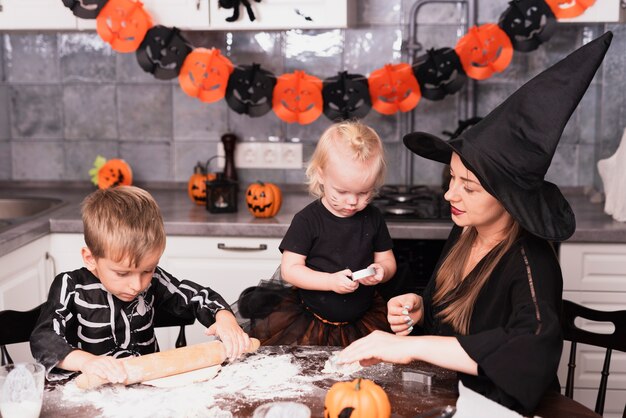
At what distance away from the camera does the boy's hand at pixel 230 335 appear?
5.68 ft

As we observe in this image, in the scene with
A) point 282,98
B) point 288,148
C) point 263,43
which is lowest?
point 288,148

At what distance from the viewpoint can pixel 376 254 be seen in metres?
2.26

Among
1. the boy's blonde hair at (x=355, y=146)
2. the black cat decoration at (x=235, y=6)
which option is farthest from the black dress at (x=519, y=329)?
the black cat decoration at (x=235, y=6)

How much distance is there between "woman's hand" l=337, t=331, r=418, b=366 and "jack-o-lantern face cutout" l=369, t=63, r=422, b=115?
157 centimetres

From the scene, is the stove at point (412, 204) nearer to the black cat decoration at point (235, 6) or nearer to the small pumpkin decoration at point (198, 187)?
the small pumpkin decoration at point (198, 187)

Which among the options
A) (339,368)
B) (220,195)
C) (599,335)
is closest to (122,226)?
(339,368)

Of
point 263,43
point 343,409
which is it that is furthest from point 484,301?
point 263,43

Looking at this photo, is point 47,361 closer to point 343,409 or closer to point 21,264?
point 343,409

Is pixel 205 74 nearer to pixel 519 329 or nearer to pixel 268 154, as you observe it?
pixel 268 154

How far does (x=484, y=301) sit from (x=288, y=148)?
5.63 feet

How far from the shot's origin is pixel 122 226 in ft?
5.57

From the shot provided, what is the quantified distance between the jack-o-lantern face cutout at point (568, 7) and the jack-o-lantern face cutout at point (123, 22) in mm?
1393

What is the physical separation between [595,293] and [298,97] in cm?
123

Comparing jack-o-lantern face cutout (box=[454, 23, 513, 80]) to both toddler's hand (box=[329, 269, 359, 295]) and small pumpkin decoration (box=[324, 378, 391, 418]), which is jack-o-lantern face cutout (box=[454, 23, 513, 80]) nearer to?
toddler's hand (box=[329, 269, 359, 295])
